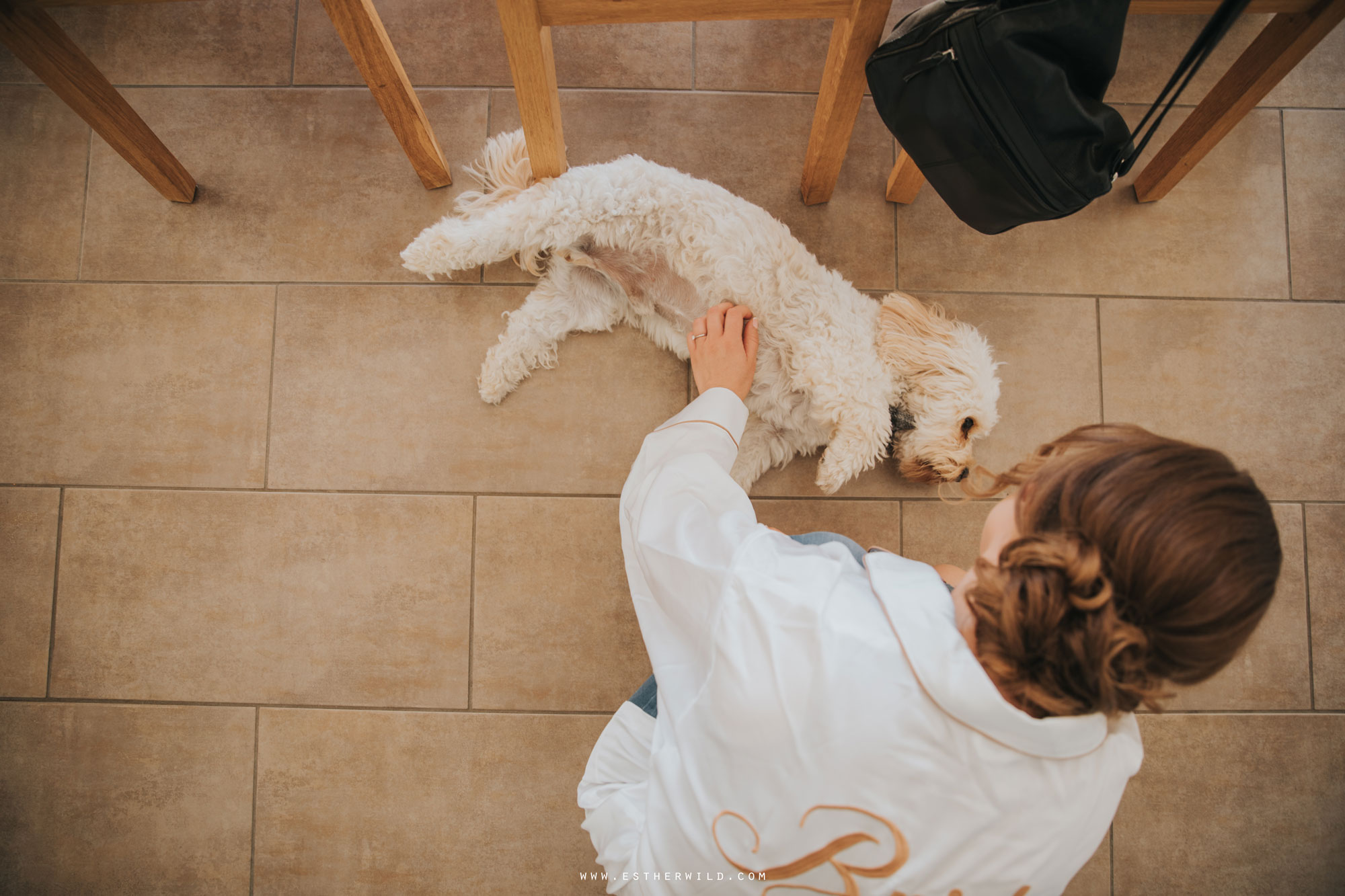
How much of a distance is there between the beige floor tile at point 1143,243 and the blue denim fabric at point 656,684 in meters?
0.68

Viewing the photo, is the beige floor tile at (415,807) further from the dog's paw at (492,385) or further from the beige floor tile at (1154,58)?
the beige floor tile at (1154,58)

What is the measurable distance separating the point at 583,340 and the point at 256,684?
3.58 ft

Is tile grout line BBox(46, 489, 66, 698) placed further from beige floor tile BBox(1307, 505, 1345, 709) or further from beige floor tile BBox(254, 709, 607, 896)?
beige floor tile BBox(1307, 505, 1345, 709)

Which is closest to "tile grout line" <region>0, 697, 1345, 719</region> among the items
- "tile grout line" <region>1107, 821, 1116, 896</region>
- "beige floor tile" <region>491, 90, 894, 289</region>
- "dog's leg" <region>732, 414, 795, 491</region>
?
"tile grout line" <region>1107, 821, 1116, 896</region>

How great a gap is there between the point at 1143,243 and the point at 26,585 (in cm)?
274

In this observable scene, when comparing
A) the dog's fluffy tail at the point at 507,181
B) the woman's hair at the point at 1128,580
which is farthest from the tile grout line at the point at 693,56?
the woman's hair at the point at 1128,580

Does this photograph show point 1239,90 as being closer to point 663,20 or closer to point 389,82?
point 663,20

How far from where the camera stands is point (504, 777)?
4.83ft

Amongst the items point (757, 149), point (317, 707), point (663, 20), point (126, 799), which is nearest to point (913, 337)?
point (757, 149)

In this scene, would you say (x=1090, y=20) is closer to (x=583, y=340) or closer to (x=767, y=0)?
(x=767, y=0)

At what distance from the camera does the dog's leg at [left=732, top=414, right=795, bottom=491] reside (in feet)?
4.71

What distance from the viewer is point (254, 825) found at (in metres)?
1.47

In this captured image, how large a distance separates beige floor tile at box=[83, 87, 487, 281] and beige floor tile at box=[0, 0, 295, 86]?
0.04 meters

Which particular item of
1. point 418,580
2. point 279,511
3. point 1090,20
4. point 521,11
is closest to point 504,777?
point 418,580
